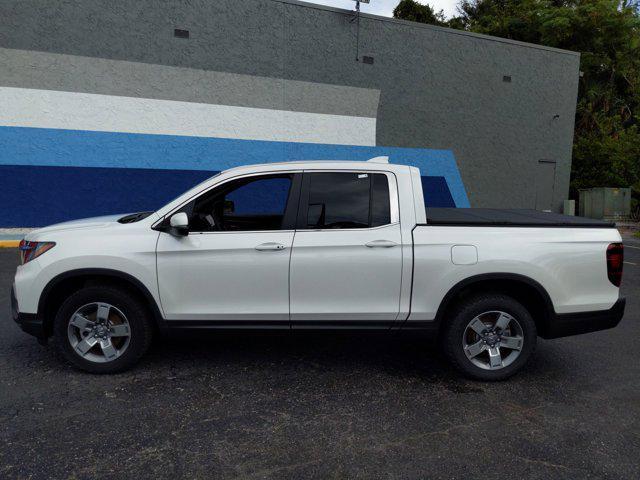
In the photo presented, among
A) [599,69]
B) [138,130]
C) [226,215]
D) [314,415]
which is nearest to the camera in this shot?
[314,415]

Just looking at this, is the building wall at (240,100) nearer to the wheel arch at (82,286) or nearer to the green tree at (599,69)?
the green tree at (599,69)

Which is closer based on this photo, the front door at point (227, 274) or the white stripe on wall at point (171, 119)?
the front door at point (227, 274)

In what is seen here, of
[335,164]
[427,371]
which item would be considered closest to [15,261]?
[335,164]

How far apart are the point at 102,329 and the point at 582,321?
401 centimetres

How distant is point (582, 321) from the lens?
385cm

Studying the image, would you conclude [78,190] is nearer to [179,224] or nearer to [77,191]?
[77,191]

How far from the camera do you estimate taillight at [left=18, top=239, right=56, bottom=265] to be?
378 cm

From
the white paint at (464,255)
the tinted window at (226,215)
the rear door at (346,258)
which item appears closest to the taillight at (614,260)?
the white paint at (464,255)

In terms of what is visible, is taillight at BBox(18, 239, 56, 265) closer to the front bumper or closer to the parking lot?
the front bumper

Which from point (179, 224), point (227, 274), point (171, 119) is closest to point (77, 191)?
point (171, 119)

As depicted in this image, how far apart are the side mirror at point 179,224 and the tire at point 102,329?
682 millimetres

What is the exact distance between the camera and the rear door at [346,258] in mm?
3734

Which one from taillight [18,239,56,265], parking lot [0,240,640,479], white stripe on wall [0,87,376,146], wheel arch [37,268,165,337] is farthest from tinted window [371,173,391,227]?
white stripe on wall [0,87,376,146]

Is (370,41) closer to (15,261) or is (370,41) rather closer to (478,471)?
(15,261)
